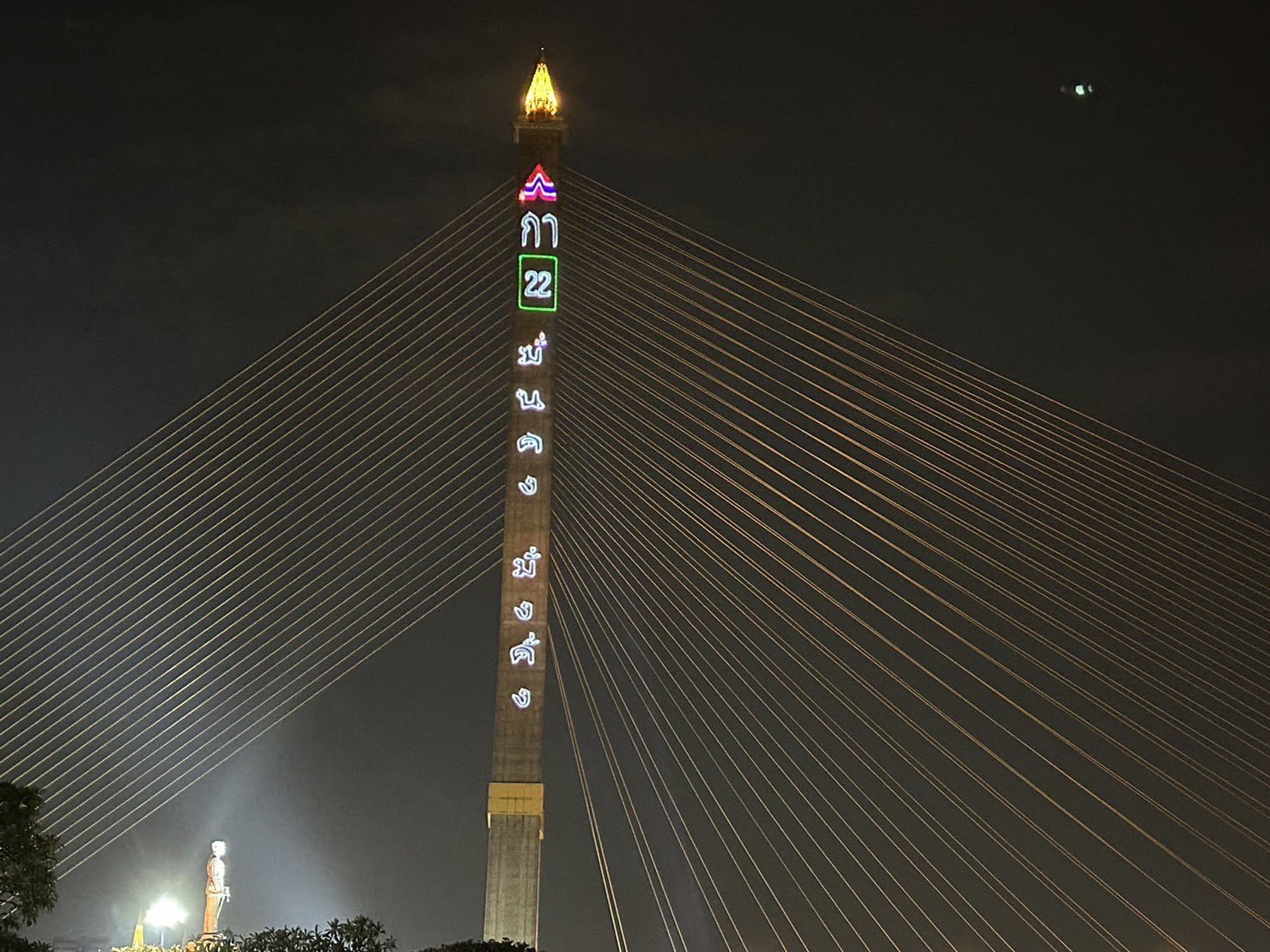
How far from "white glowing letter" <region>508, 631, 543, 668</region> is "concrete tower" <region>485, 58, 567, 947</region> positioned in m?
0.02

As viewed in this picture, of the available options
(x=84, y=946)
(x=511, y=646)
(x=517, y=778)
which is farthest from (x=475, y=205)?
(x=84, y=946)

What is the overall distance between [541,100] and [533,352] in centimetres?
624

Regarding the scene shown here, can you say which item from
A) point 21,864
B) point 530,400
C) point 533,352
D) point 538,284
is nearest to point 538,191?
point 538,284

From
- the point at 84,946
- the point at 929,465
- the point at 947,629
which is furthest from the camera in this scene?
the point at 84,946

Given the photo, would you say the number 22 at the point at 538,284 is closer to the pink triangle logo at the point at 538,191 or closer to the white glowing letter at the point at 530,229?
the white glowing letter at the point at 530,229

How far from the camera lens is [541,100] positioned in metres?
40.1

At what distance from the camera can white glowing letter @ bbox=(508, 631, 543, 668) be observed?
36.3m

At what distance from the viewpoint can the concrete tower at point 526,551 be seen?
35781 millimetres

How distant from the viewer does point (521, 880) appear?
1404 inches

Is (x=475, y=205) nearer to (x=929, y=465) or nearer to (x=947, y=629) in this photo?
(x=929, y=465)

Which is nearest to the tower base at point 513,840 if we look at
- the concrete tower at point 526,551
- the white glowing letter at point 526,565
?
the concrete tower at point 526,551

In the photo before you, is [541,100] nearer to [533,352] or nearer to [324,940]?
[533,352]

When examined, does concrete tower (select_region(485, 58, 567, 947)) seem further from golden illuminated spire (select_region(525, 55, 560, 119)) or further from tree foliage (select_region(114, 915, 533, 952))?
tree foliage (select_region(114, 915, 533, 952))

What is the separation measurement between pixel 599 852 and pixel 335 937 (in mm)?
7615
